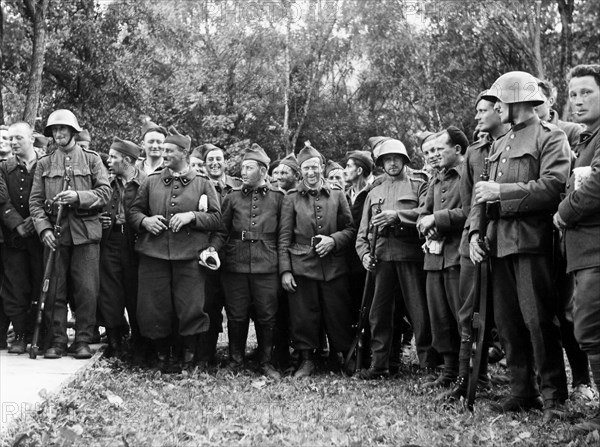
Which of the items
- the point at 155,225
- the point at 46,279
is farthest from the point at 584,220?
the point at 46,279

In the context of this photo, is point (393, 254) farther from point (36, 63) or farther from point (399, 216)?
point (36, 63)

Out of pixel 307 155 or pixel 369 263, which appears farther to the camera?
pixel 307 155


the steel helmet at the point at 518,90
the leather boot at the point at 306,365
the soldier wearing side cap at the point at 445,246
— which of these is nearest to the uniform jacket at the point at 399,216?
the soldier wearing side cap at the point at 445,246

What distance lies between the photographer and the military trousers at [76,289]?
8.30 metres

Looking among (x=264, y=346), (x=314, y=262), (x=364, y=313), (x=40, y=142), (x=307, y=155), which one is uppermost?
(x=40, y=142)

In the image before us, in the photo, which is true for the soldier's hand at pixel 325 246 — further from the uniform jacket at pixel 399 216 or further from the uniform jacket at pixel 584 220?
the uniform jacket at pixel 584 220

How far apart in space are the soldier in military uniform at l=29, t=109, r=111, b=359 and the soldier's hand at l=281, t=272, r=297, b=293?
6.82 ft

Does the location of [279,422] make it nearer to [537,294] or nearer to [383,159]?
[537,294]

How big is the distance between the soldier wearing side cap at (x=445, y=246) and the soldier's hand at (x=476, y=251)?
0.91 m

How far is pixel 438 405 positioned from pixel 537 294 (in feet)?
4.30

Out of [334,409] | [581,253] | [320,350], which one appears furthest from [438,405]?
Answer: [320,350]

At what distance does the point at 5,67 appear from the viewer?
21828 mm

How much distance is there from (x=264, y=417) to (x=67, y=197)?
3.66 m

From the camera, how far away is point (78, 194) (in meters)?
8.24
